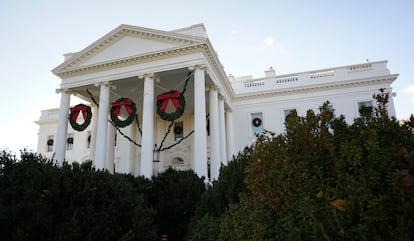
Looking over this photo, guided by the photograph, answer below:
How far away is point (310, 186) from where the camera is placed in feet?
7.87

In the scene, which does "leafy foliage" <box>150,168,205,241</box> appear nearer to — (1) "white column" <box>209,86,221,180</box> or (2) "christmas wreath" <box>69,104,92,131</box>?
(1) "white column" <box>209,86,221,180</box>

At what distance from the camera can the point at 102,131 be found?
17.2m

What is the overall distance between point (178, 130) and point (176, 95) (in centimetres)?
835

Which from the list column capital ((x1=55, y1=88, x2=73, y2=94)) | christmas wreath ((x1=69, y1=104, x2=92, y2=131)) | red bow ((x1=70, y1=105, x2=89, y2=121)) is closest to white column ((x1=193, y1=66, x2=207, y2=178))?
christmas wreath ((x1=69, y1=104, x2=92, y2=131))

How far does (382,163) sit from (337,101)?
70.4ft

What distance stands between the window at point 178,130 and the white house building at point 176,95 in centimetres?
9

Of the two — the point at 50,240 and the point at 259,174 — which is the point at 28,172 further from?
the point at 259,174

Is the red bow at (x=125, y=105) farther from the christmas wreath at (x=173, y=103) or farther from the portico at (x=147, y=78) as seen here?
the christmas wreath at (x=173, y=103)

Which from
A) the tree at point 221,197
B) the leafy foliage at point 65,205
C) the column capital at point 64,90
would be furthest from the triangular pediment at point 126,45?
the tree at point 221,197

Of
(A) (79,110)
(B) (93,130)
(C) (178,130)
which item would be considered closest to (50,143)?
(B) (93,130)

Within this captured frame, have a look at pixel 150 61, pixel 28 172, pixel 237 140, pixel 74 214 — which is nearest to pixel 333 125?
pixel 74 214

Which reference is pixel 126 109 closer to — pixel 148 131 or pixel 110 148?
pixel 148 131

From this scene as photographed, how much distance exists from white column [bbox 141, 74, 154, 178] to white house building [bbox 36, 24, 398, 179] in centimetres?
6

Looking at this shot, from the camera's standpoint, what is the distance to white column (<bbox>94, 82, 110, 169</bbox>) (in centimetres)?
1655
